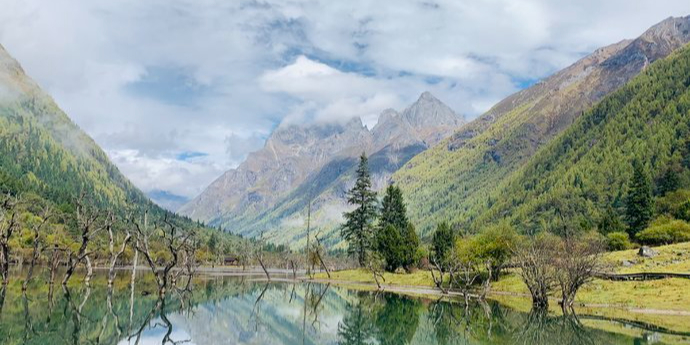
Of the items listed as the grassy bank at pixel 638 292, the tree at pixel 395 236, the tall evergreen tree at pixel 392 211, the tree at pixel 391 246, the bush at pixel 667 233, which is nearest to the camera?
the grassy bank at pixel 638 292

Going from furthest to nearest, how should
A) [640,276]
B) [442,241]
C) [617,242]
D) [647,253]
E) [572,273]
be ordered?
[442,241] → [617,242] → [647,253] → [640,276] → [572,273]

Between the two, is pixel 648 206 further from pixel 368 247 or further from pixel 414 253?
pixel 368 247

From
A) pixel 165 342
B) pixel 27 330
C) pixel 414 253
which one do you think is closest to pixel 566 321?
pixel 165 342

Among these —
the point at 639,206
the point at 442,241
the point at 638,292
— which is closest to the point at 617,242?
the point at 639,206

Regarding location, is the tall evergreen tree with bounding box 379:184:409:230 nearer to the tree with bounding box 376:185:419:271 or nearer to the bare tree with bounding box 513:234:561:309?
the tree with bounding box 376:185:419:271

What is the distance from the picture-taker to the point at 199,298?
223ft

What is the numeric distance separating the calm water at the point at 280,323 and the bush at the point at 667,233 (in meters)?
49.8

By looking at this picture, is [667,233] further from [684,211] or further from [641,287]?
[641,287]

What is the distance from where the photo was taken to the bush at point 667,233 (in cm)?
9300

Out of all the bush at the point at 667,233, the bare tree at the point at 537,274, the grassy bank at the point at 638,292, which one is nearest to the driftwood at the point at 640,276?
the grassy bank at the point at 638,292

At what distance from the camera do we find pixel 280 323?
46.5 m

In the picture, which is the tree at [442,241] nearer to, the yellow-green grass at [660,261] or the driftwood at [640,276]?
the yellow-green grass at [660,261]

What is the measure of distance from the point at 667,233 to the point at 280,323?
260 feet

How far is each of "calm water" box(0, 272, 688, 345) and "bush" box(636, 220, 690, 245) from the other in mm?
49780
